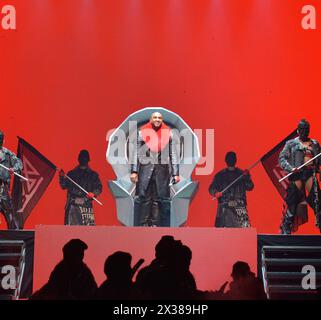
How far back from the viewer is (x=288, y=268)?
20.8ft

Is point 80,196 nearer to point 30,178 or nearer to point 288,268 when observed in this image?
point 30,178

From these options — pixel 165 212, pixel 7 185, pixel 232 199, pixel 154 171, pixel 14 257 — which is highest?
pixel 154 171

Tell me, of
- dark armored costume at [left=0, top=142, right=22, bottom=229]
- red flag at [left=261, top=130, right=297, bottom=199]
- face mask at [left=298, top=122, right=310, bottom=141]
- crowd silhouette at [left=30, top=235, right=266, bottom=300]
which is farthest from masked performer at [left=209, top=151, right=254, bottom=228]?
dark armored costume at [left=0, top=142, right=22, bottom=229]

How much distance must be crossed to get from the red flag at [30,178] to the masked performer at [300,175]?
2239 mm

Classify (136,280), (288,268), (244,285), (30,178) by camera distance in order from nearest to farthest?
(136,280) < (244,285) < (288,268) < (30,178)

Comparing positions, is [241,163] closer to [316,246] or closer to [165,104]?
[165,104]

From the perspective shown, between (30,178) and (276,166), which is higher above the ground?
(276,166)

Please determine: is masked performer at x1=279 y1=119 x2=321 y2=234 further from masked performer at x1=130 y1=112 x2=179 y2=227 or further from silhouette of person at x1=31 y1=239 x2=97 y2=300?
silhouette of person at x1=31 y1=239 x2=97 y2=300

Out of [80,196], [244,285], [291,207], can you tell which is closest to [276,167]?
[291,207]

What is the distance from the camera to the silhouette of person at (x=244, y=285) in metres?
6.02

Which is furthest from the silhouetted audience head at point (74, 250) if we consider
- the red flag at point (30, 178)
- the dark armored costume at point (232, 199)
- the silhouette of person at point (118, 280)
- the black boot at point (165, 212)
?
the dark armored costume at point (232, 199)

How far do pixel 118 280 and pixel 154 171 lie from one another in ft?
5.36

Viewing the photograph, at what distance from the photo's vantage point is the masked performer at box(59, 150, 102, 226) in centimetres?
794
